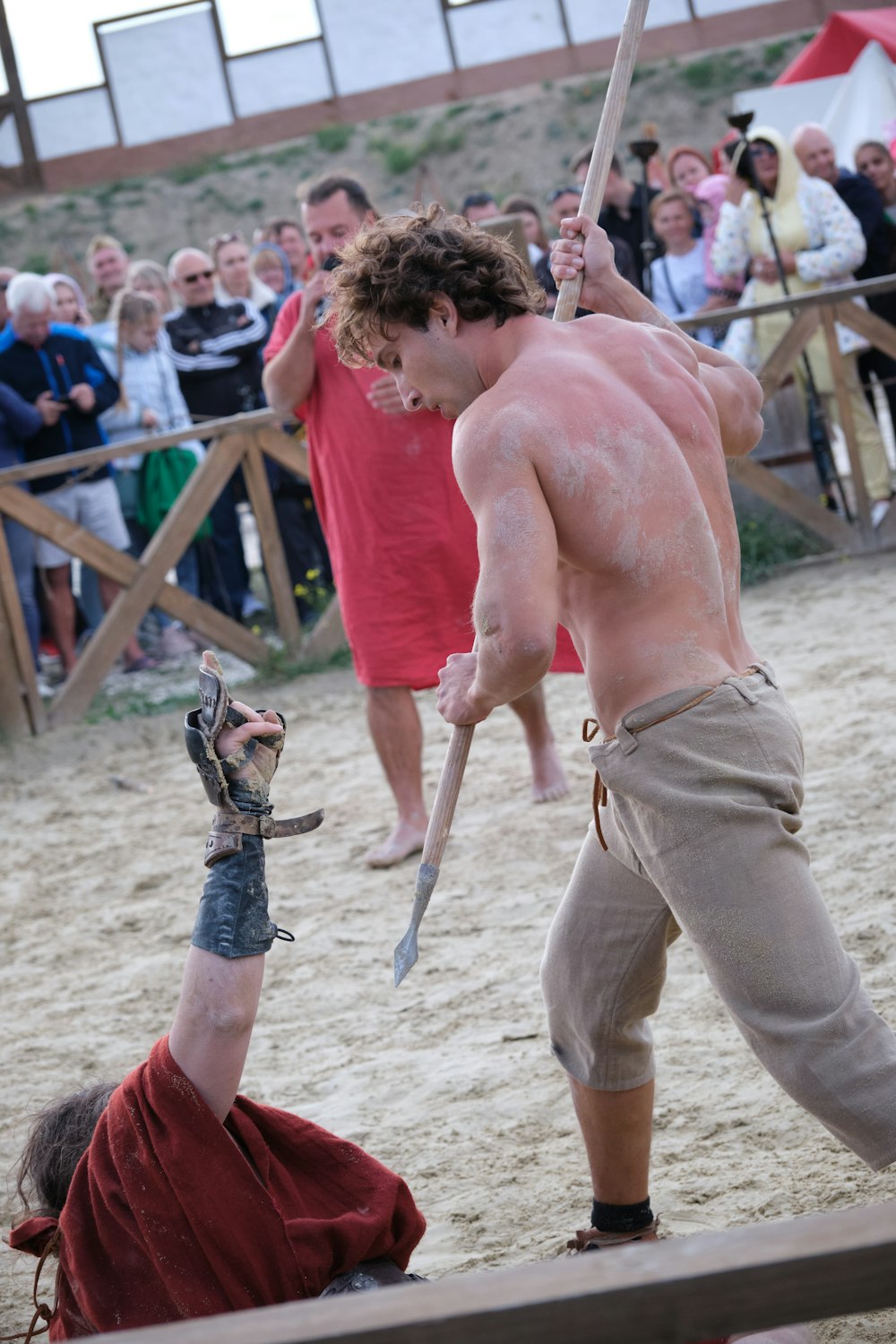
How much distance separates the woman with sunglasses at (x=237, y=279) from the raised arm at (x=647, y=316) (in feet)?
19.5

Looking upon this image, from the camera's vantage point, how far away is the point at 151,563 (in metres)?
7.30

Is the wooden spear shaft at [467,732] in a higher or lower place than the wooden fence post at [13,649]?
higher

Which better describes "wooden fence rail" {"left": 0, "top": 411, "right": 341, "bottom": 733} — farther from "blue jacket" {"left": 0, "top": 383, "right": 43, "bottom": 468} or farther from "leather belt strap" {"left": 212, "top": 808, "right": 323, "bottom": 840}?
"leather belt strap" {"left": 212, "top": 808, "right": 323, "bottom": 840}

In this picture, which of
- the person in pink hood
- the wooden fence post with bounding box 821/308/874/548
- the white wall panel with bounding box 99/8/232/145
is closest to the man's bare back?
the wooden fence post with bounding box 821/308/874/548

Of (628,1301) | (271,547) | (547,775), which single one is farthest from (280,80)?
(628,1301)

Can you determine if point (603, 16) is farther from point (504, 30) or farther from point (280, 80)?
point (280, 80)

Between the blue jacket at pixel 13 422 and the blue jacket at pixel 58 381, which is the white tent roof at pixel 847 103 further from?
the blue jacket at pixel 13 422

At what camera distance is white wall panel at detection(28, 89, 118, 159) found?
23797mm

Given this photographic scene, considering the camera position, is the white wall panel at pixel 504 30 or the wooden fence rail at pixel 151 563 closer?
the wooden fence rail at pixel 151 563

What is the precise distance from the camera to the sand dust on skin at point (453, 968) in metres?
2.64

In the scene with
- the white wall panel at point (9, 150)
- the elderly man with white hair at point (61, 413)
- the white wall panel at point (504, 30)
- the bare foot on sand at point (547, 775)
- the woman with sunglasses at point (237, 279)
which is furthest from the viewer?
the white wall panel at point (9, 150)

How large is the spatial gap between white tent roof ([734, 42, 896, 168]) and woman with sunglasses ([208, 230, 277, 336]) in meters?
4.43

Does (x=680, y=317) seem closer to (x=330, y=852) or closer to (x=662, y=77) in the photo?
(x=330, y=852)

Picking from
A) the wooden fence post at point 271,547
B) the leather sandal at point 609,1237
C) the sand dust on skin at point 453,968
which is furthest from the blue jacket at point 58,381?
the leather sandal at point 609,1237
